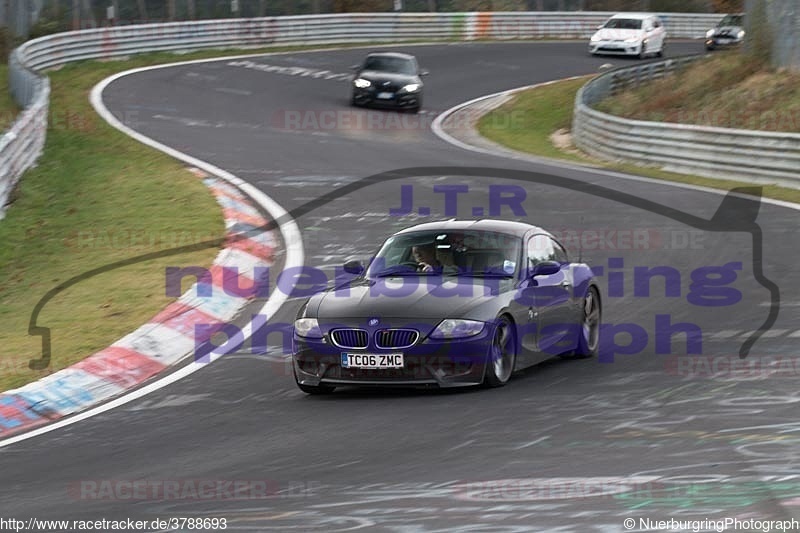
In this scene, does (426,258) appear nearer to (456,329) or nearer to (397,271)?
(397,271)

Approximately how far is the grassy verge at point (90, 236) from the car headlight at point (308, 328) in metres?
2.52

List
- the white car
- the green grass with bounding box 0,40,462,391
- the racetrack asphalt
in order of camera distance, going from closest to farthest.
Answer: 1. the racetrack asphalt
2. the green grass with bounding box 0,40,462,391
3. the white car

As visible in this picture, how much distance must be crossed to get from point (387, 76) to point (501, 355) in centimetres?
2576

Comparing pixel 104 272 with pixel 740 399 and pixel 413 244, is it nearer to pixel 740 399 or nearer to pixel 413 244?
pixel 413 244

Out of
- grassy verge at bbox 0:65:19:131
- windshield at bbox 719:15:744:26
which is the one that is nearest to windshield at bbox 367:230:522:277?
grassy verge at bbox 0:65:19:131

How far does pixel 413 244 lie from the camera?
11430 millimetres

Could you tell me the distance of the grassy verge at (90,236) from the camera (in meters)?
13.5

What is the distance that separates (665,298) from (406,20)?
41.7m

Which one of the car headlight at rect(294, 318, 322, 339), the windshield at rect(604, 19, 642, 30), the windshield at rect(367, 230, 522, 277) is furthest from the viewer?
the windshield at rect(604, 19, 642, 30)

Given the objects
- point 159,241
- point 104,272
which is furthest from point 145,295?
point 159,241

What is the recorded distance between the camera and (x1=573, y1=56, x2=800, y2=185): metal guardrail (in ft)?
78.6

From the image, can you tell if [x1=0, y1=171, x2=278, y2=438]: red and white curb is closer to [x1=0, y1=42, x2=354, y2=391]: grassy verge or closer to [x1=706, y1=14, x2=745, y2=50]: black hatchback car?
[x1=0, y1=42, x2=354, y2=391]: grassy verge

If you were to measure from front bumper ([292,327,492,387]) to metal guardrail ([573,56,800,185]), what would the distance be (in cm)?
1462

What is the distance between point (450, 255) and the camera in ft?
37.0
